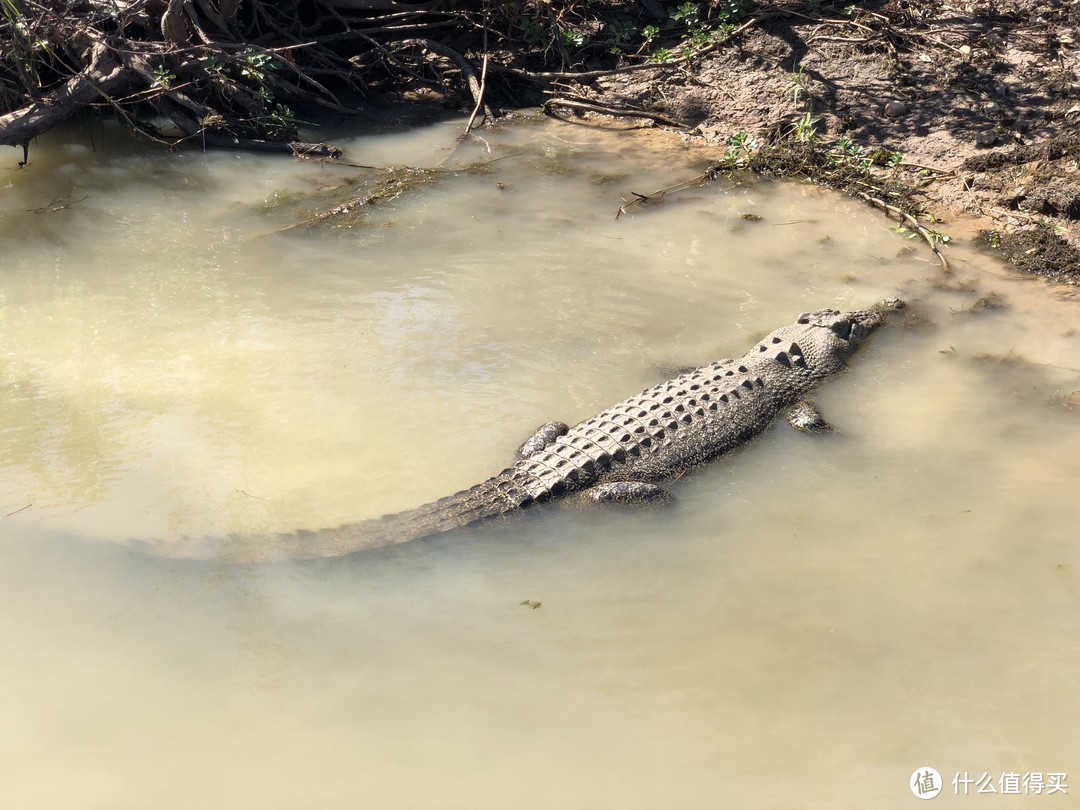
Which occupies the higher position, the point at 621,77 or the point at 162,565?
the point at 621,77

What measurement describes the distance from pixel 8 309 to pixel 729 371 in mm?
4176

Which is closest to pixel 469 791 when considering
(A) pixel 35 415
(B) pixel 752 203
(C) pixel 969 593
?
(C) pixel 969 593

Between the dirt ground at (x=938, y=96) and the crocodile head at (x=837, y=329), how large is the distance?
1246 mm

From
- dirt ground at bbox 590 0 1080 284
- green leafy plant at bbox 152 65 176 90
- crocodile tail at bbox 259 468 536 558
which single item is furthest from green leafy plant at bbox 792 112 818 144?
green leafy plant at bbox 152 65 176 90

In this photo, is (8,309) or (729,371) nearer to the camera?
(729,371)

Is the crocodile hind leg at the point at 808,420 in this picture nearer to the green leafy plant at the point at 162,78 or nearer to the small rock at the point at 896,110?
the small rock at the point at 896,110

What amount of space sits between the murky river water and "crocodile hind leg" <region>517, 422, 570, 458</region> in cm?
10

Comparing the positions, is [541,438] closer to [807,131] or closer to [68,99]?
[807,131]

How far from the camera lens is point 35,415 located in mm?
4613

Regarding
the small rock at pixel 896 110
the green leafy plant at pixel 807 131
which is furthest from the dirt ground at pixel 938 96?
the green leafy plant at pixel 807 131

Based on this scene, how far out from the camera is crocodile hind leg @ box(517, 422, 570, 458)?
14.8ft

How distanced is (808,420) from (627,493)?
1160 millimetres

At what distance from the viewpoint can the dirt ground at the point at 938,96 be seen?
259 inches

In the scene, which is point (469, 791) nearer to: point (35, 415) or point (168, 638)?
point (168, 638)
